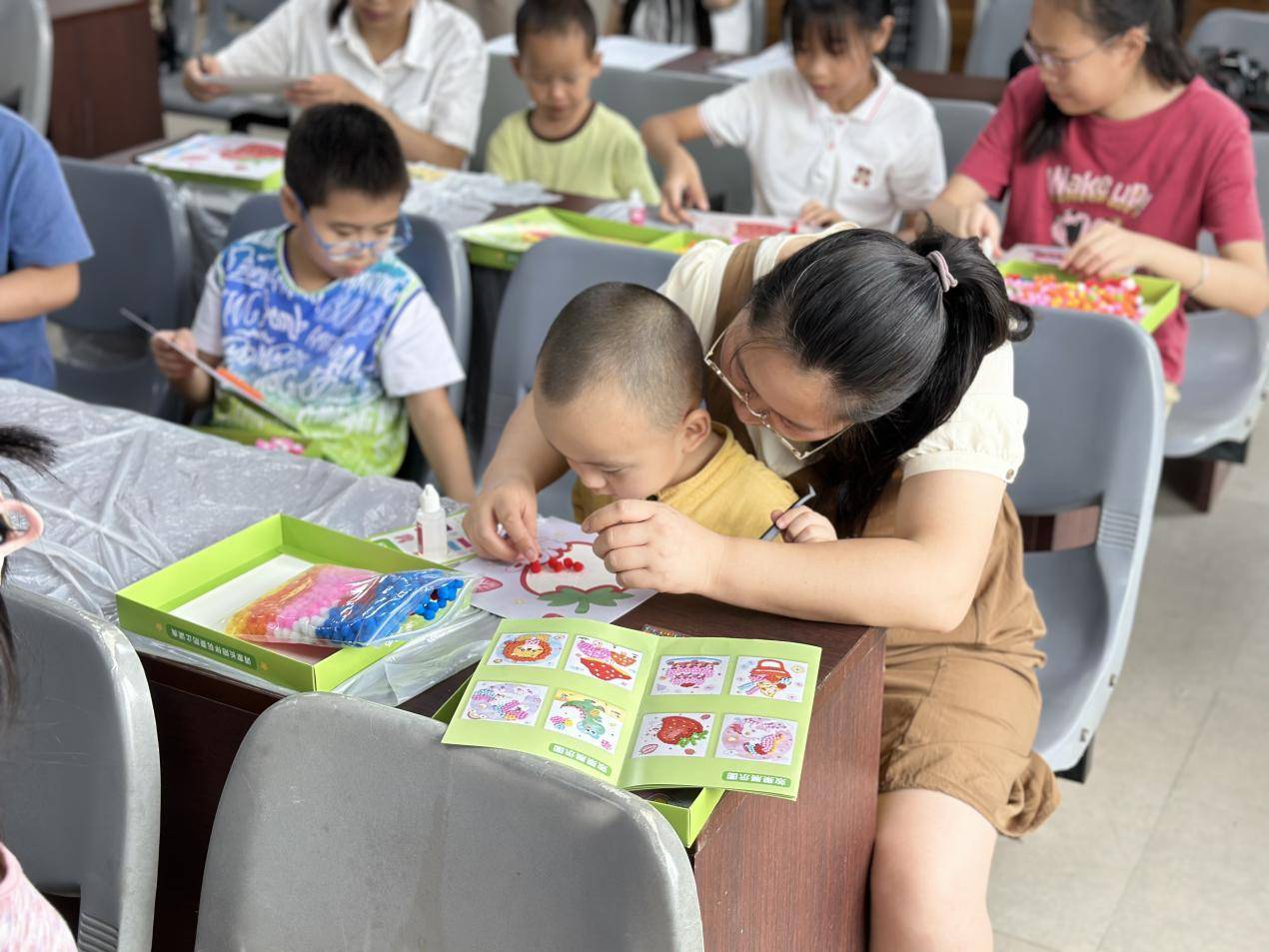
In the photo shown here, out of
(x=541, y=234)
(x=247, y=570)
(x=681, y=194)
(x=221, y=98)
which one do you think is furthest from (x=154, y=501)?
(x=221, y=98)

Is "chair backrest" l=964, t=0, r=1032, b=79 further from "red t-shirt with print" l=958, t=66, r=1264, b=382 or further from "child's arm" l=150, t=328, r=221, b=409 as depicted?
"child's arm" l=150, t=328, r=221, b=409

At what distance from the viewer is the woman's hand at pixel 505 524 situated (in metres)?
1.29

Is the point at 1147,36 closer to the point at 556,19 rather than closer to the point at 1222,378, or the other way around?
the point at 1222,378

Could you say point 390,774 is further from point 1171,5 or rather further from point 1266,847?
point 1171,5

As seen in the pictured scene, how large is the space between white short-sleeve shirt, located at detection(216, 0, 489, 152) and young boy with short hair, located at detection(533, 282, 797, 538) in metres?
1.88

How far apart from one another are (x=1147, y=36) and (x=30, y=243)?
5.52ft

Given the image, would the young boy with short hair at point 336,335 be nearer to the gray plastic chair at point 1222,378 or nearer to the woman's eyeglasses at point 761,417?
the woman's eyeglasses at point 761,417

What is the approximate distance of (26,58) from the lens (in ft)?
10.6

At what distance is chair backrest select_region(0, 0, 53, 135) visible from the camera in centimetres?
322

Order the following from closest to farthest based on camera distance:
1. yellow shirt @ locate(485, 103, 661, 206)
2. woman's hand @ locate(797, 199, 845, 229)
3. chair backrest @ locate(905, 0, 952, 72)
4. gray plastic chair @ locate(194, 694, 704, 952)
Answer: gray plastic chair @ locate(194, 694, 704, 952) < woman's hand @ locate(797, 199, 845, 229) < yellow shirt @ locate(485, 103, 661, 206) < chair backrest @ locate(905, 0, 952, 72)

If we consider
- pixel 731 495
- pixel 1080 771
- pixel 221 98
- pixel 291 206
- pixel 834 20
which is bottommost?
pixel 1080 771

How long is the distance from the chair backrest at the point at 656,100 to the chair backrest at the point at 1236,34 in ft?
Answer: 3.61

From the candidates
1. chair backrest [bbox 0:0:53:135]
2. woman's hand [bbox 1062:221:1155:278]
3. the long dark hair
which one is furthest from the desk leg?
chair backrest [bbox 0:0:53:135]

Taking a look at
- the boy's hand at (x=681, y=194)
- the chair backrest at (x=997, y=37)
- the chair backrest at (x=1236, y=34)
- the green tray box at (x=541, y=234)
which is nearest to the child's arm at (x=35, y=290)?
the green tray box at (x=541, y=234)
